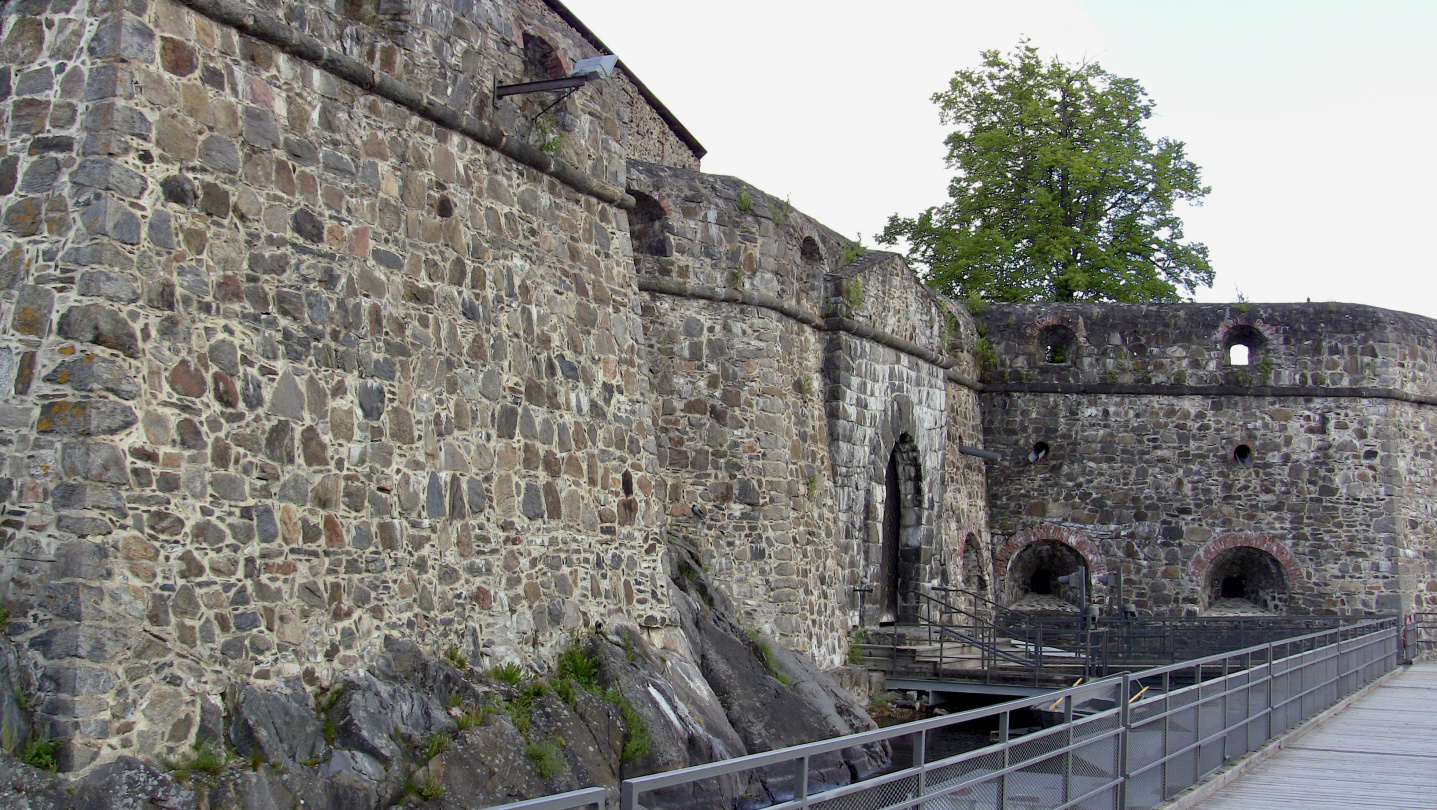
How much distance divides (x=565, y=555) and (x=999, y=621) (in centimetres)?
1289

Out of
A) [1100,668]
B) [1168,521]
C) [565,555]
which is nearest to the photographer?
[565,555]

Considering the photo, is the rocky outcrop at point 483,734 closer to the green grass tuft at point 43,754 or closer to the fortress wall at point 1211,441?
the green grass tuft at point 43,754

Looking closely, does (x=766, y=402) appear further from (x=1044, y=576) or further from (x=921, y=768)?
(x=1044, y=576)

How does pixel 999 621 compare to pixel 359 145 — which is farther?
pixel 999 621

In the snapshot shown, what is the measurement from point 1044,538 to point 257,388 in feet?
60.4

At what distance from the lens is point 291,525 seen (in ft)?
26.6

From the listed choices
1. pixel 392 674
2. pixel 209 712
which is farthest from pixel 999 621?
pixel 209 712

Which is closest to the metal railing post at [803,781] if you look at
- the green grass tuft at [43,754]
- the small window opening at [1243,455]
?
the green grass tuft at [43,754]

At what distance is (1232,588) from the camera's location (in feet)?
80.7

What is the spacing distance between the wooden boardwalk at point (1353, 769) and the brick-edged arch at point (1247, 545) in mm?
9784

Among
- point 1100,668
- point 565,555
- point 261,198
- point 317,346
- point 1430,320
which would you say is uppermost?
point 1430,320

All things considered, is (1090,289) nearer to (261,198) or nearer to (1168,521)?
(1168,521)

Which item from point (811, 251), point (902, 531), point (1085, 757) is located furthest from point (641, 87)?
point (1085, 757)

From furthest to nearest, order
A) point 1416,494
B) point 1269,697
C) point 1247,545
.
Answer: point 1416,494
point 1247,545
point 1269,697
